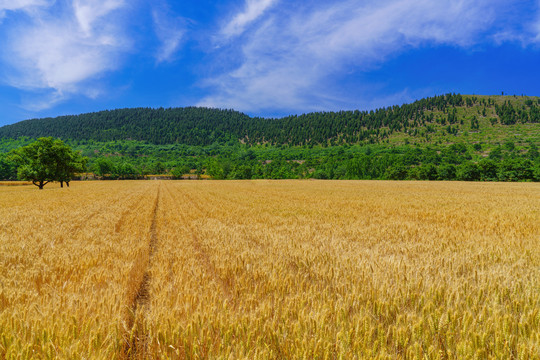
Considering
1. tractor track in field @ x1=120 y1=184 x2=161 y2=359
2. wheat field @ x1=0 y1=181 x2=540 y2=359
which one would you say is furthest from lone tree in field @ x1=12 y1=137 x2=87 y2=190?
tractor track in field @ x1=120 y1=184 x2=161 y2=359

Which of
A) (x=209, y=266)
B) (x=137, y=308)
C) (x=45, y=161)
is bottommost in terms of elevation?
(x=209, y=266)

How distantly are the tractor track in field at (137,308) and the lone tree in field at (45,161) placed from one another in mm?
54638

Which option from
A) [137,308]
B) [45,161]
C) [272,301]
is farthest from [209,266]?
[45,161]

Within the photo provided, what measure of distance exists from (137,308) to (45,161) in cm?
5832

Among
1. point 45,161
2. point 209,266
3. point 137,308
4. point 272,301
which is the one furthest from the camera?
point 45,161

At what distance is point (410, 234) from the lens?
7.19 m

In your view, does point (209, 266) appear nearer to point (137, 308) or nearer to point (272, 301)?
point (137, 308)

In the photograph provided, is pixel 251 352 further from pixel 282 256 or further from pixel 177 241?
pixel 177 241

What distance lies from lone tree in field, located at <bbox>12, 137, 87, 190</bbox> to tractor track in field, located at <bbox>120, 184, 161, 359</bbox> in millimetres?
54638

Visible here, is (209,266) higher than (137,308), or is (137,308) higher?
(137,308)

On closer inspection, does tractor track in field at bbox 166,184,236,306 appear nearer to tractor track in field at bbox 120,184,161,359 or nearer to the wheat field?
the wheat field

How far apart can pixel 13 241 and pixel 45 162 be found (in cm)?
5256

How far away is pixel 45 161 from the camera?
45094mm

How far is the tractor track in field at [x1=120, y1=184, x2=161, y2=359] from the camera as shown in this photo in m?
2.18
